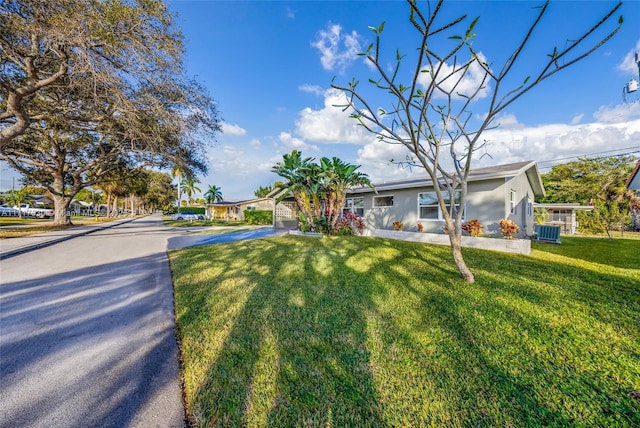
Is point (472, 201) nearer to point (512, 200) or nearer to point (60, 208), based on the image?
Answer: point (512, 200)

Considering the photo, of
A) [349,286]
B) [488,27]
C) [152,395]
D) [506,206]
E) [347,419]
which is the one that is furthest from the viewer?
[506,206]

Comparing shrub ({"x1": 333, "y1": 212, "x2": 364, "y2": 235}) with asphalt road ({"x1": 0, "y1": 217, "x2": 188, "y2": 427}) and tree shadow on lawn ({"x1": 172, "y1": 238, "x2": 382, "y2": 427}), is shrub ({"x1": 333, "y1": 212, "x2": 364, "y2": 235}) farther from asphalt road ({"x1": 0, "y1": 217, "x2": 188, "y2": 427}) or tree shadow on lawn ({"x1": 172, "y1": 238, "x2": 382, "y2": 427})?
asphalt road ({"x1": 0, "y1": 217, "x2": 188, "y2": 427})

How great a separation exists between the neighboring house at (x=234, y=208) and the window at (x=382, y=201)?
19.8 meters

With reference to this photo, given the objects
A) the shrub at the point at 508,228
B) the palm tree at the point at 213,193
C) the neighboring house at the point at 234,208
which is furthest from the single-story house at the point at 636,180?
the palm tree at the point at 213,193

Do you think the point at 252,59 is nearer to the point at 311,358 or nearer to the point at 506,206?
the point at 506,206

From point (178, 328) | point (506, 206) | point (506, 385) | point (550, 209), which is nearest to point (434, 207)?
point (506, 206)

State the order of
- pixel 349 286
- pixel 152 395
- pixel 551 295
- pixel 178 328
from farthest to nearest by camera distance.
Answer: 1. pixel 349 286
2. pixel 551 295
3. pixel 178 328
4. pixel 152 395

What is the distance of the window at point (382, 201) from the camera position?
13.5 metres

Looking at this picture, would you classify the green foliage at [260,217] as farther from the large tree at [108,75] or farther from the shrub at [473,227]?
the shrub at [473,227]

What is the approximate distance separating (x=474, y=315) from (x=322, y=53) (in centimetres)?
1117

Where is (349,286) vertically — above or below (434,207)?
below

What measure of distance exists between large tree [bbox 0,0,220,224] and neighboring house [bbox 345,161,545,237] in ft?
31.6

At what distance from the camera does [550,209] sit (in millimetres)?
20516

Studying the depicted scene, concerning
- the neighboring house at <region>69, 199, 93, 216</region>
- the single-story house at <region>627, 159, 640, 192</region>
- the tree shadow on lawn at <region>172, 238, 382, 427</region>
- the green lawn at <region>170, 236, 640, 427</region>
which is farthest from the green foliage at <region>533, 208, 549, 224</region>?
the neighboring house at <region>69, 199, 93, 216</region>
